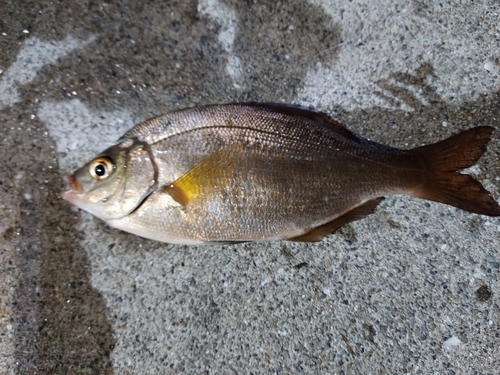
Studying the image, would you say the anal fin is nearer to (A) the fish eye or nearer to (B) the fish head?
(B) the fish head

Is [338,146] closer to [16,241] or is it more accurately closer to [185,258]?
[185,258]

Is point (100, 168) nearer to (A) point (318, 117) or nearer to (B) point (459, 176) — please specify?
(A) point (318, 117)

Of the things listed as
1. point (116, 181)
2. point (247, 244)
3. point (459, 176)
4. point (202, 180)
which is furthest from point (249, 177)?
point (459, 176)

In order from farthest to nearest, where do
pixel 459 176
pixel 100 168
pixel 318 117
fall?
pixel 318 117
pixel 459 176
pixel 100 168

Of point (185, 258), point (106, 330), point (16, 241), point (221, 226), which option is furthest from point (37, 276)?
point (221, 226)

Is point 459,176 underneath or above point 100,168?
above

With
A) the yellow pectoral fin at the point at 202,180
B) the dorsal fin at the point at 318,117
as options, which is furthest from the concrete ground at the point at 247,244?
the yellow pectoral fin at the point at 202,180

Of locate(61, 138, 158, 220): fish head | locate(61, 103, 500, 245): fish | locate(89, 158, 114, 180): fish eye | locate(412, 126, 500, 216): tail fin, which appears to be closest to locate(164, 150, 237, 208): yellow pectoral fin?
locate(61, 103, 500, 245): fish

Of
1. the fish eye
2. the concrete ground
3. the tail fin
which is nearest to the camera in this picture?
the fish eye
